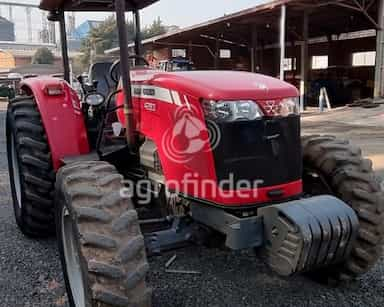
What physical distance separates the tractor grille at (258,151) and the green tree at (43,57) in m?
47.9

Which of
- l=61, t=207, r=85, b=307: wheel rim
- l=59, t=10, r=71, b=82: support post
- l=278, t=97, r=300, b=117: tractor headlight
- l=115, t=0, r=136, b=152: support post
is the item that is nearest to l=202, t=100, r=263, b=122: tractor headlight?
l=278, t=97, r=300, b=117: tractor headlight

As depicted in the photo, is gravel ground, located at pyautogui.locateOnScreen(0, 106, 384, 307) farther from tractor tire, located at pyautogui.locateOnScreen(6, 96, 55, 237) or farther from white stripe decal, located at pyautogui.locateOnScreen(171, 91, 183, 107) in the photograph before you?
white stripe decal, located at pyautogui.locateOnScreen(171, 91, 183, 107)

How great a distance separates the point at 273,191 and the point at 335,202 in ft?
1.06

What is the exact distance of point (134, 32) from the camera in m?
3.88

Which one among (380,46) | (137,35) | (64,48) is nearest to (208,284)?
(137,35)

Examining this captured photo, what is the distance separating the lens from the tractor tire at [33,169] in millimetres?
3295

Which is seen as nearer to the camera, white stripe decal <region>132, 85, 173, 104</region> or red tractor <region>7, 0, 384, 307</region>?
red tractor <region>7, 0, 384, 307</region>

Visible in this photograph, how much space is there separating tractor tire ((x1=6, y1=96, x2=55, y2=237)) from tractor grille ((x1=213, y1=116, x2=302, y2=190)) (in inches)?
59.6

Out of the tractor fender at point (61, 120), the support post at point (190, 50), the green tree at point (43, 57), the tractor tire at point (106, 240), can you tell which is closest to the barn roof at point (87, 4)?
the tractor fender at point (61, 120)

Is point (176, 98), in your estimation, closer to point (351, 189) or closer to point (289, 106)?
point (289, 106)

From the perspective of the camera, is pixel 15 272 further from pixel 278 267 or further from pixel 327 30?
pixel 327 30

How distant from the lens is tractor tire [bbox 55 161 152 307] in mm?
1974

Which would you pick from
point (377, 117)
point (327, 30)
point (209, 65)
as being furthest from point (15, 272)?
point (209, 65)

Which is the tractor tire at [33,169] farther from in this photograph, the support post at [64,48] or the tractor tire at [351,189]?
the tractor tire at [351,189]
